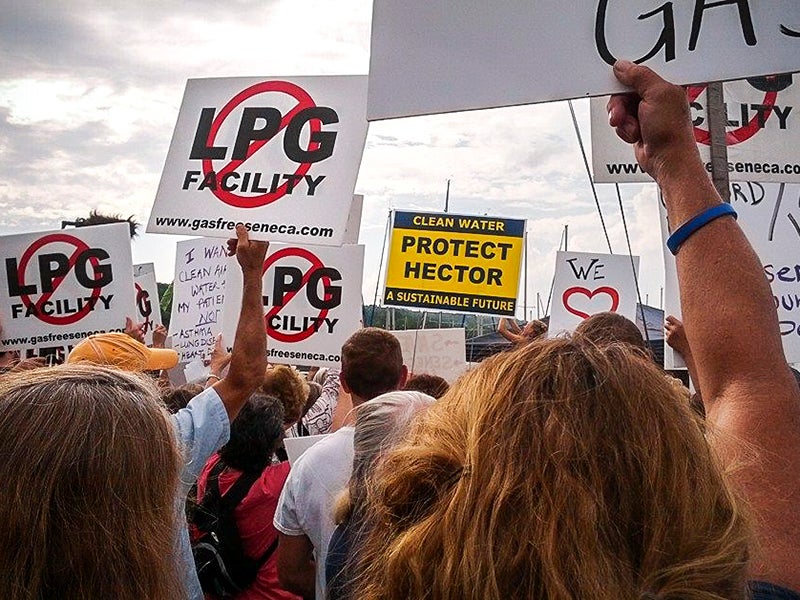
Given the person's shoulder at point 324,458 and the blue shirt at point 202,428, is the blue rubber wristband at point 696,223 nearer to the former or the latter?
the blue shirt at point 202,428

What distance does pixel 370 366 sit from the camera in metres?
3.55

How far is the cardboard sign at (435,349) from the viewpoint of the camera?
839cm

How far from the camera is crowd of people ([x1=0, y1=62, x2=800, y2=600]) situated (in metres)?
0.94

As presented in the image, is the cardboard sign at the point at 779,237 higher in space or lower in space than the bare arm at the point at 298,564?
higher

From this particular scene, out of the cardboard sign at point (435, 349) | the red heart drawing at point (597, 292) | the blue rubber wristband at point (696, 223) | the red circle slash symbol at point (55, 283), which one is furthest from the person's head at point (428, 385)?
the red heart drawing at point (597, 292)

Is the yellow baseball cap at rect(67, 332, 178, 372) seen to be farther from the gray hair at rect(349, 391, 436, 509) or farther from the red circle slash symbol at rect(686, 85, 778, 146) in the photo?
the red circle slash symbol at rect(686, 85, 778, 146)

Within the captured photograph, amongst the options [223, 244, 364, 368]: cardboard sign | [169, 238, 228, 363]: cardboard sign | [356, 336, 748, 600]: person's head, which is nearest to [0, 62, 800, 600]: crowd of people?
[356, 336, 748, 600]: person's head

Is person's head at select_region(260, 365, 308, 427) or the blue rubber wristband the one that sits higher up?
the blue rubber wristband

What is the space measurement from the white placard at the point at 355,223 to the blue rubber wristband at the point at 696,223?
4647 mm

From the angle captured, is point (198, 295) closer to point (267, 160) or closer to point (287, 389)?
point (287, 389)

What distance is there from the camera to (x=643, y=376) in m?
1.06

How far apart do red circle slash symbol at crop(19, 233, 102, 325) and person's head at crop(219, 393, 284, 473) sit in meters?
2.96

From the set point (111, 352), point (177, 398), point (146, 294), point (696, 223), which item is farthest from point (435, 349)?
point (696, 223)

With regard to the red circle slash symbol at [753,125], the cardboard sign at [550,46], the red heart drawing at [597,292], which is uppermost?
the red circle slash symbol at [753,125]
